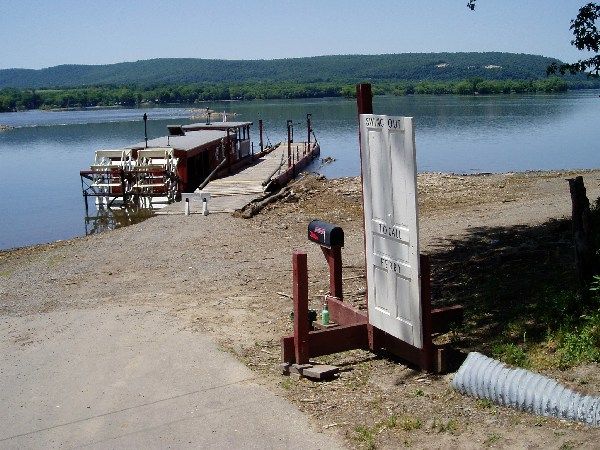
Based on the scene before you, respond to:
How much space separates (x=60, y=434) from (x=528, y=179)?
24050mm

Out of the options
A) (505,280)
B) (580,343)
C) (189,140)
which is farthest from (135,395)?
(189,140)

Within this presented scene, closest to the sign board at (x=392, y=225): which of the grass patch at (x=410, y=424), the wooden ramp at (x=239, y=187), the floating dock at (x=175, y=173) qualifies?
the grass patch at (x=410, y=424)

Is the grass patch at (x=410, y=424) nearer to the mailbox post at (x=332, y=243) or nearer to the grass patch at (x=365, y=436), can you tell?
the grass patch at (x=365, y=436)

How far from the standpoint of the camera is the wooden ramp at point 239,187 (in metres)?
24.5

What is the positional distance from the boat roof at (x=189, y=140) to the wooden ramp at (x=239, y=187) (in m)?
2.02

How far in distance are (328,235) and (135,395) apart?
2.47 metres

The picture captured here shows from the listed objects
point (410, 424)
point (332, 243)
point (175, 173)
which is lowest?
point (410, 424)

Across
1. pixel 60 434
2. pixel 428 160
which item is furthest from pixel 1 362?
pixel 428 160

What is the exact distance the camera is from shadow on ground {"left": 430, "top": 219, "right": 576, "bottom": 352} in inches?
303

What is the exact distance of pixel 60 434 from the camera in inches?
260

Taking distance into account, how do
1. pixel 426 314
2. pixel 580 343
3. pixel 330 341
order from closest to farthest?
pixel 580 343 → pixel 426 314 → pixel 330 341

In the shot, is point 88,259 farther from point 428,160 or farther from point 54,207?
point 428,160

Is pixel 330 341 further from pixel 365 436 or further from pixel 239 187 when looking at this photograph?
pixel 239 187

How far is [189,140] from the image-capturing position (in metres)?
35.9
